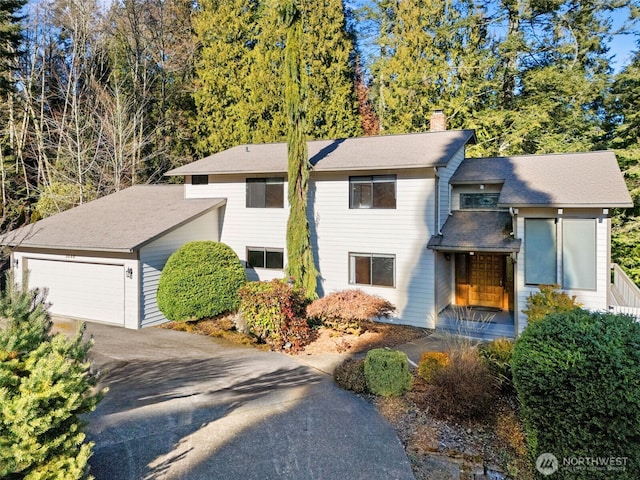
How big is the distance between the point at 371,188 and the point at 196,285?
6.24 meters

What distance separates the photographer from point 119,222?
14625mm

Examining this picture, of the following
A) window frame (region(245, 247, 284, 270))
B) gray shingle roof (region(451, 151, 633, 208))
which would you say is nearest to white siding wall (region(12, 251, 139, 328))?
window frame (region(245, 247, 284, 270))

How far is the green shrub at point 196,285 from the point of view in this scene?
12.9 metres

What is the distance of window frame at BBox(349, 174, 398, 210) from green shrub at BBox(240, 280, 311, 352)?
4043 millimetres

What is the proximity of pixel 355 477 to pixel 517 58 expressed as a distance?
988 inches

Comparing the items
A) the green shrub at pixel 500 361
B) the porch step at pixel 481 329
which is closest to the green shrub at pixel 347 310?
the porch step at pixel 481 329

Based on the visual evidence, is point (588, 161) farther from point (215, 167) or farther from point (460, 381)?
point (215, 167)

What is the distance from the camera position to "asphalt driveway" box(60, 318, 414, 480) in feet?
16.2

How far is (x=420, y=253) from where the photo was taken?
43.0 ft

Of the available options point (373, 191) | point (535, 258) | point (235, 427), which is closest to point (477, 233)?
point (535, 258)

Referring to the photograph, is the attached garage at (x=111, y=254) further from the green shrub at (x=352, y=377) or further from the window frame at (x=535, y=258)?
the window frame at (x=535, y=258)

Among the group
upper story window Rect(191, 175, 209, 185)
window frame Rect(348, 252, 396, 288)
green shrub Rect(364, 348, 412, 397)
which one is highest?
upper story window Rect(191, 175, 209, 185)

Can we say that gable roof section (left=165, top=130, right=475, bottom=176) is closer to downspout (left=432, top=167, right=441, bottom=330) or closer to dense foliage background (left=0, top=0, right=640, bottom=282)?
downspout (left=432, top=167, right=441, bottom=330)

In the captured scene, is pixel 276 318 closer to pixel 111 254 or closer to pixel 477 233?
pixel 111 254
